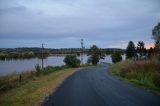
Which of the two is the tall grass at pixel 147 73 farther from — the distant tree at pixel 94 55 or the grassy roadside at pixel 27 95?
the distant tree at pixel 94 55

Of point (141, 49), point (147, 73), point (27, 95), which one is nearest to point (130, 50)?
point (141, 49)

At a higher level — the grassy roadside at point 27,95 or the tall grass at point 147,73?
the tall grass at point 147,73

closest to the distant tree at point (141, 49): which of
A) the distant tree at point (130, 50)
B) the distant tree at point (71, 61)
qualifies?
the distant tree at point (130, 50)

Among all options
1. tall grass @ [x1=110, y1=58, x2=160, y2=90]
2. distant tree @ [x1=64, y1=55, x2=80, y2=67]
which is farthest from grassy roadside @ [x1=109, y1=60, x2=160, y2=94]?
distant tree @ [x1=64, y1=55, x2=80, y2=67]

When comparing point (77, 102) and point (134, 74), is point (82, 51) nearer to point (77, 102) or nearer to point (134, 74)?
point (134, 74)

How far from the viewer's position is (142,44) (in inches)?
4678

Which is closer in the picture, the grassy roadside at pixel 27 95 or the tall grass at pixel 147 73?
the grassy roadside at pixel 27 95

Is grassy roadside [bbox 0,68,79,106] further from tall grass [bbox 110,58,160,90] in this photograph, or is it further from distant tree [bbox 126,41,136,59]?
distant tree [bbox 126,41,136,59]

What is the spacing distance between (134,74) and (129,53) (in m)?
78.1

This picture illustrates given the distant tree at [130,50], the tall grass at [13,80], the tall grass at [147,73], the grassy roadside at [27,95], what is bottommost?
the tall grass at [13,80]

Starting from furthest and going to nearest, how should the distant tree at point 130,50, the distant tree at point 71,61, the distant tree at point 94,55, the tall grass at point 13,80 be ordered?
the distant tree at point 130,50, the distant tree at point 94,55, the distant tree at point 71,61, the tall grass at point 13,80

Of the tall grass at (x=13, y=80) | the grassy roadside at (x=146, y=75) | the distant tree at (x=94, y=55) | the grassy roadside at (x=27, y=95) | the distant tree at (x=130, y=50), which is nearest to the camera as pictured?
the grassy roadside at (x=27, y=95)

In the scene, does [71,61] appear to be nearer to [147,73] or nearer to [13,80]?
[13,80]

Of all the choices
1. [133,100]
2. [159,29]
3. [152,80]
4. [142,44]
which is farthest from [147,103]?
[142,44]
